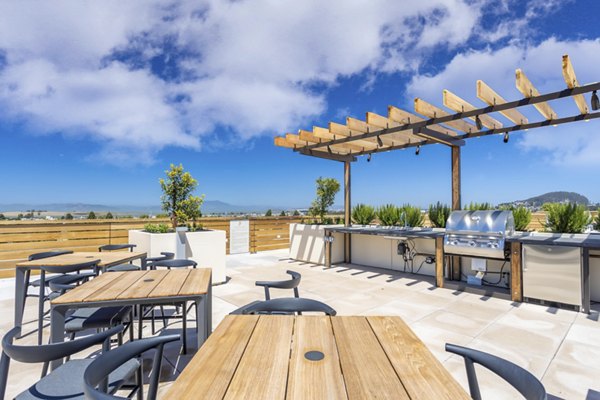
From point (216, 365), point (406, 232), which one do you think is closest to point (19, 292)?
point (216, 365)

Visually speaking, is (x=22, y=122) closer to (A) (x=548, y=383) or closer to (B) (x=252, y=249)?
(B) (x=252, y=249)

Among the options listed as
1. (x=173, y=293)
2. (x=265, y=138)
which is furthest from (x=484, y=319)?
(x=265, y=138)

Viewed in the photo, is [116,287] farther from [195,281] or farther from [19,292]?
[19,292]

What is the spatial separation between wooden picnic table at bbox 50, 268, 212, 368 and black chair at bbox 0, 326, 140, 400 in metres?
0.38

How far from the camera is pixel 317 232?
7250 mm

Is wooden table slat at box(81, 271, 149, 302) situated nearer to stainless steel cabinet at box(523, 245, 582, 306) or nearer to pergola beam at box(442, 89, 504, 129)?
pergola beam at box(442, 89, 504, 129)

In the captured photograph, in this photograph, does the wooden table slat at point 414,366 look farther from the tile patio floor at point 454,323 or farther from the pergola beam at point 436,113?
the pergola beam at point 436,113

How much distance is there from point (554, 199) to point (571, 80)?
2.29m

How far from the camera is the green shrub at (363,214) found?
23.7ft

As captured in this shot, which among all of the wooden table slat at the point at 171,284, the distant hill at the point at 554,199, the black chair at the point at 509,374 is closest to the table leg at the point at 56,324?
the wooden table slat at the point at 171,284

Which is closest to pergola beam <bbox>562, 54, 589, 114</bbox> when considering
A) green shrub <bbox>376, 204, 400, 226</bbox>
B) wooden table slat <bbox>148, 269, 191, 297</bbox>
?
green shrub <bbox>376, 204, 400, 226</bbox>

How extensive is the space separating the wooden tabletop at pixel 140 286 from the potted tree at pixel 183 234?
2.35m

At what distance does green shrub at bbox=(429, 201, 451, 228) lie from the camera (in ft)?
19.6

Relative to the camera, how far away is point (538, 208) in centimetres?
525
